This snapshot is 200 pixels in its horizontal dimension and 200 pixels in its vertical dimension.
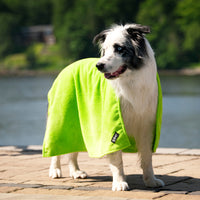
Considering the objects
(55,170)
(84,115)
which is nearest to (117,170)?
(84,115)

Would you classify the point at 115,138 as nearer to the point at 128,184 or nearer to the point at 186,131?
the point at 128,184

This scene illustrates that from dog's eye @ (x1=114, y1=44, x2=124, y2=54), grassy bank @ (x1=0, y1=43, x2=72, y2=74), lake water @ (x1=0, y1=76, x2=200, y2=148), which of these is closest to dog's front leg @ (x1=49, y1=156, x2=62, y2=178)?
dog's eye @ (x1=114, y1=44, x2=124, y2=54)

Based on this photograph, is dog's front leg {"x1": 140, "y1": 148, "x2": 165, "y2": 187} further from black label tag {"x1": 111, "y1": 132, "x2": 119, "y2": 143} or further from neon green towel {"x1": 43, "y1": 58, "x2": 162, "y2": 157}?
black label tag {"x1": 111, "y1": 132, "x2": 119, "y2": 143}

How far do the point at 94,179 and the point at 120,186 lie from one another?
73 centimetres

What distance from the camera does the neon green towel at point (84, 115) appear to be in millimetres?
5602

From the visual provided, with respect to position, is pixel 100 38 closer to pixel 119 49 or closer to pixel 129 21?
pixel 119 49

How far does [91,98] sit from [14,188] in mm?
1142

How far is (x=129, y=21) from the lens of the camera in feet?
284

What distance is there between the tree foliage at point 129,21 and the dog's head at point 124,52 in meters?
61.8

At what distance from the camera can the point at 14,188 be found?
18.6ft

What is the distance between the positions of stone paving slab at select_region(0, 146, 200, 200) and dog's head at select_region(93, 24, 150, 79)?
3.56 ft

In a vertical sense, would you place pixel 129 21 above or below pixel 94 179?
above

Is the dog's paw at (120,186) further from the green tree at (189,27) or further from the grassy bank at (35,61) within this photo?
the grassy bank at (35,61)

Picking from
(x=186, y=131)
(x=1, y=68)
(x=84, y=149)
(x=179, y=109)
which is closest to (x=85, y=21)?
(x=1, y=68)
